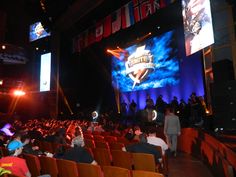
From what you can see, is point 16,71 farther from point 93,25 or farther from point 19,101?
point 93,25

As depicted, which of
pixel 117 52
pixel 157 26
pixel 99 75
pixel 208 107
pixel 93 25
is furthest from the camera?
pixel 99 75

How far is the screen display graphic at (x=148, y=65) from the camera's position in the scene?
1371cm

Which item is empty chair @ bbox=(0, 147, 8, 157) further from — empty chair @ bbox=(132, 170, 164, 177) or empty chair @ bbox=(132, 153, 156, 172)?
empty chair @ bbox=(132, 170, 164, 177)

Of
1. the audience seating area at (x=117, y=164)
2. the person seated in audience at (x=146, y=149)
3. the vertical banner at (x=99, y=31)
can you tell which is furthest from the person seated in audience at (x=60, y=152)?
the vertical banner at (x=99, y=31)

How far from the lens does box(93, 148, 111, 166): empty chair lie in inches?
207

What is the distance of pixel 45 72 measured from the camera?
2053 centimetres

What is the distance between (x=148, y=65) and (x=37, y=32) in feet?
36.6

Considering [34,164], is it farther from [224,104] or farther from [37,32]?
[37,32]

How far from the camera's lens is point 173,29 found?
13789mm

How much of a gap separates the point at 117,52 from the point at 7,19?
36.0 feet

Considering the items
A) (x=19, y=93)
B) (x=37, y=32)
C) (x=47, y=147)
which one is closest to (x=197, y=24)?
(x=47, y=147)

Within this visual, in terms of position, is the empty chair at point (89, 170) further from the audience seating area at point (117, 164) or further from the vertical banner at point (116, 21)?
the vertical banner at point (116, 21)

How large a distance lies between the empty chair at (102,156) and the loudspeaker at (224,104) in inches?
113

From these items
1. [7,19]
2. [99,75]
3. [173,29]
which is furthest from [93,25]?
[7,19]
